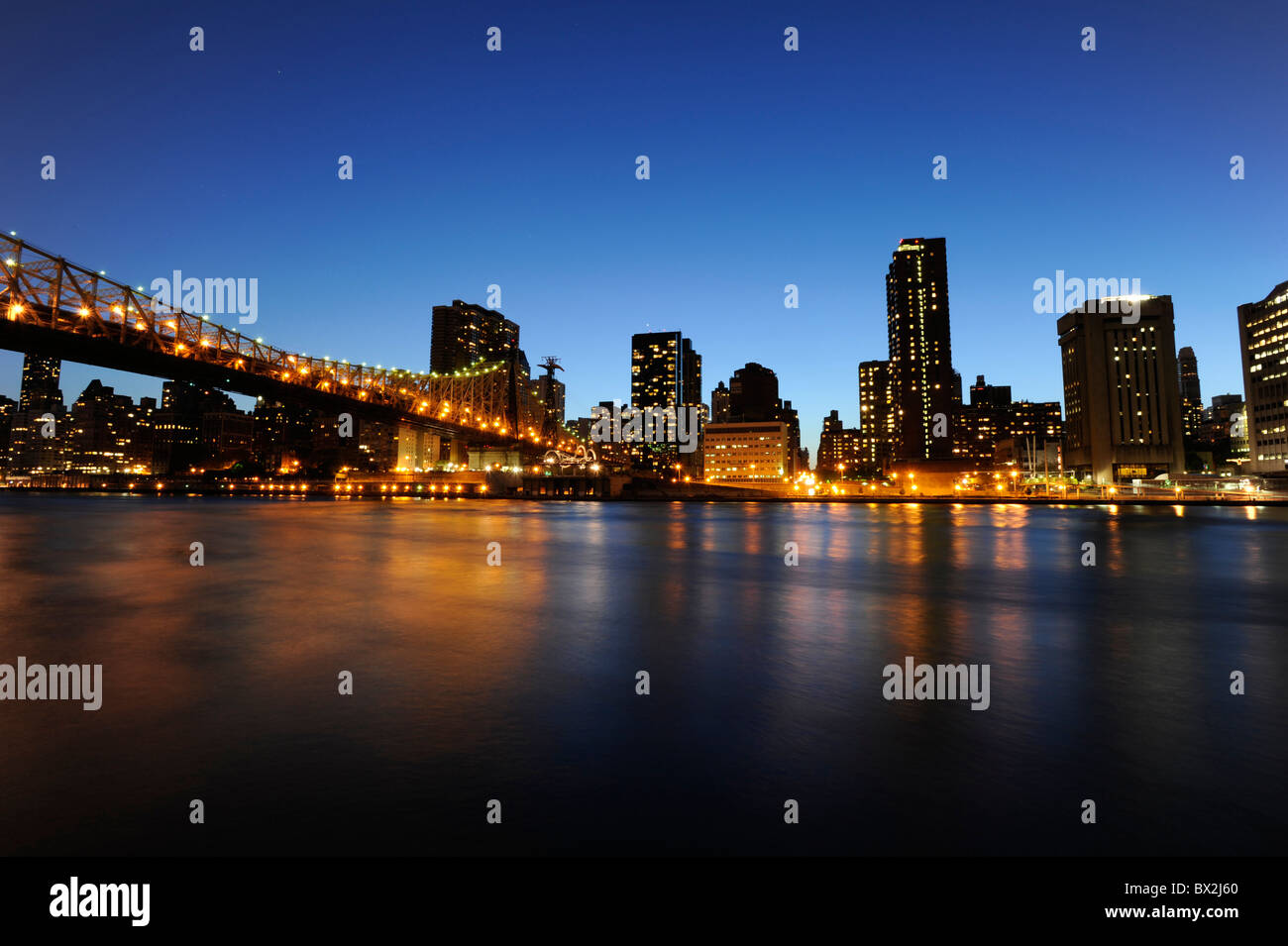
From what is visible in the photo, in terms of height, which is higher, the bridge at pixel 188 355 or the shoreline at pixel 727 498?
the bridge at pixel 188 355

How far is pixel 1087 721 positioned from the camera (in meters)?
6.31

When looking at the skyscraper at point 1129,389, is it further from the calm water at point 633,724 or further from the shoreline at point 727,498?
the calm water at point 633,724

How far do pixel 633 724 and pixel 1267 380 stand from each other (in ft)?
578

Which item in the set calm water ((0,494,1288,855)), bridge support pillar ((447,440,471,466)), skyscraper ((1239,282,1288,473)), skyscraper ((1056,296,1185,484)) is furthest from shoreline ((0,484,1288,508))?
calm water ((0,494,1288,855))

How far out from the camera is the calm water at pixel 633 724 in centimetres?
420

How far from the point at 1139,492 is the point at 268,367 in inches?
5387

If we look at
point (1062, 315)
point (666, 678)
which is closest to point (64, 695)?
point (666, 678)

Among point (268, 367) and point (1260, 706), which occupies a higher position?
point (268, 367)

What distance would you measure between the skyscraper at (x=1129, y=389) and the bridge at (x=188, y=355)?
14279cm

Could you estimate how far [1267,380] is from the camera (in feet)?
416

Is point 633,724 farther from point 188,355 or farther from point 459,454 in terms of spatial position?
point 459,454

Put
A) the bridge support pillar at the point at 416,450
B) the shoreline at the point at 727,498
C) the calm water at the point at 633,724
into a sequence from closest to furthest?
the calm water at the point at 633,724
the shoreline at the point at 727,498
the bridge support pillar at the point at 416,450

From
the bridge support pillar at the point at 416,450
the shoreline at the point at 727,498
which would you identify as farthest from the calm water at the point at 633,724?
the bridge support pillar at the point at 416,450
